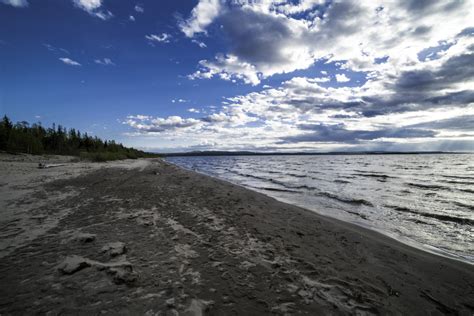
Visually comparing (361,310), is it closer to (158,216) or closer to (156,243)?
(156,243)

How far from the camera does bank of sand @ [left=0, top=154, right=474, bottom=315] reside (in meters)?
3.50

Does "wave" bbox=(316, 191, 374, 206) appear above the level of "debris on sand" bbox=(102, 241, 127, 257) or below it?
below

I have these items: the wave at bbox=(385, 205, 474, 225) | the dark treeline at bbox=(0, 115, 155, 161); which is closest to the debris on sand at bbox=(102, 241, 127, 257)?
the wave at bbox=(385, 205, 474, 225)

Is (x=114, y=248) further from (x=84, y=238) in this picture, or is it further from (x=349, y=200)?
(x=349, y=200)

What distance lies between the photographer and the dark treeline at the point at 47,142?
→ 148 feet

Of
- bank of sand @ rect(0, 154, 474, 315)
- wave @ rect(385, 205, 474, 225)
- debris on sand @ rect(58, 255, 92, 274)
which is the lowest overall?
wave @ rect(385, 205, 474, 225)

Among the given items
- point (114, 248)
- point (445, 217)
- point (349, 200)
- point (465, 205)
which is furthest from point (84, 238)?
point (465, 205)

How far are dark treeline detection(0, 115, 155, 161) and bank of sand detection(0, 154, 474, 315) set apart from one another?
5205 cm

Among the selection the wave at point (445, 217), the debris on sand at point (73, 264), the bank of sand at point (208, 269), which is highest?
the debris on sand at point (73, 264)

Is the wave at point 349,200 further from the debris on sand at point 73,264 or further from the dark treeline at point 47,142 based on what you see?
the dark treeline at point 47,142

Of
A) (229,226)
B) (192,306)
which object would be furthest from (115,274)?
(229,226)

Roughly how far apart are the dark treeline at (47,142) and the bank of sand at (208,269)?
52.0 m

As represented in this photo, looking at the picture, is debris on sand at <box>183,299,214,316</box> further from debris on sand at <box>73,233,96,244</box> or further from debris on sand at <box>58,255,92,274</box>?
debris on sand at <box>73,233,96,244</box>

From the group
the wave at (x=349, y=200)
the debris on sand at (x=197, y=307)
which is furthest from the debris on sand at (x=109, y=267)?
the wave at (x=349, y=200)
